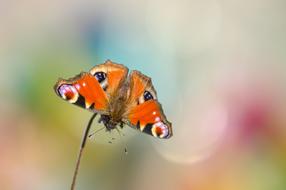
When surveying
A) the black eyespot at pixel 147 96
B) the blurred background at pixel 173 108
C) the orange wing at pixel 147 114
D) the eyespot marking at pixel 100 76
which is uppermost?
the blurred background at pixel 173 108

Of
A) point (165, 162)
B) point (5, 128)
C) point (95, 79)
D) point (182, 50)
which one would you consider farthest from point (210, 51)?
point (95, 79)

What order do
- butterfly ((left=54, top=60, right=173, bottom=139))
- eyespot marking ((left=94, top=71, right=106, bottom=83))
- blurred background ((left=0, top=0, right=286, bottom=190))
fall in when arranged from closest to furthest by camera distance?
1. butterfly ((left=54, top=60, right=173, bottom=139))
2. eyespot marking ((left=94, top=71, right=106, bottom=83))
3. blurred background ((left=0, top=0, right=286, bottom=190))

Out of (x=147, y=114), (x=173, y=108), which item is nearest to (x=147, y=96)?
(x=147, y=114)

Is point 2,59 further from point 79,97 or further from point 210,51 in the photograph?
point 79,97

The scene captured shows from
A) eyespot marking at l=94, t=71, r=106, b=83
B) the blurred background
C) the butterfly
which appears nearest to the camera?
the butterfly

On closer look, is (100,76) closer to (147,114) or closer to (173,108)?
(147,114)

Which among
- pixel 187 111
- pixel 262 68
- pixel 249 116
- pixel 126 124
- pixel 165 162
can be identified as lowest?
pixel 126 124

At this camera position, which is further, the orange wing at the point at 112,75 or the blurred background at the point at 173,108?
the blurred background at the point at 173,108

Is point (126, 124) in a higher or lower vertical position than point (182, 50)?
lower

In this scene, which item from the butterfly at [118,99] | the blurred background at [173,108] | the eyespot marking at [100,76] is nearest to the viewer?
the butterfly at [118,99]
